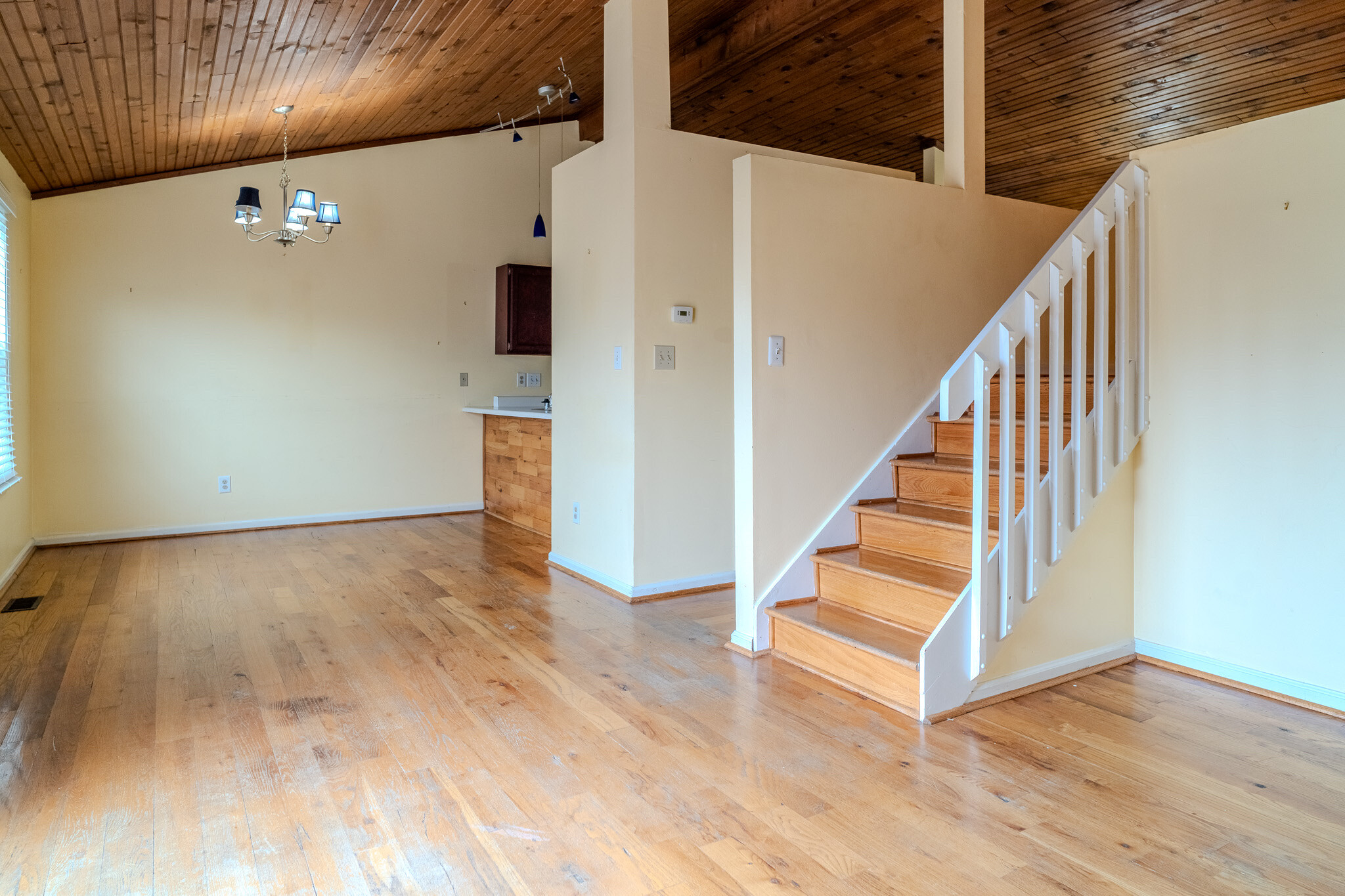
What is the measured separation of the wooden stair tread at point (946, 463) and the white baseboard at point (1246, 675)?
2.56ft

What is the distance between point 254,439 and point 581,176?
3.36 metres

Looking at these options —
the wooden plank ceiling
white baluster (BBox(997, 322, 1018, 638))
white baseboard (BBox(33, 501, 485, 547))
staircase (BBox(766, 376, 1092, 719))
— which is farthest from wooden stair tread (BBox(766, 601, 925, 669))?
white baseboard (BBox(33, 501, 485, 547))

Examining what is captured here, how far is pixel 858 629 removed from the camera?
301 cm

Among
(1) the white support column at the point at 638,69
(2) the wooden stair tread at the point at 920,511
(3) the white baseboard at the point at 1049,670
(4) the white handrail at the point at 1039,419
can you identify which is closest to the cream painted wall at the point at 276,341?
(1) the white support column at the point at 638,69

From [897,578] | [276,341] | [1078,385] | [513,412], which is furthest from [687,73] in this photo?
[897,578]

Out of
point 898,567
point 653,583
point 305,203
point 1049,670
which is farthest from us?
point 305,203

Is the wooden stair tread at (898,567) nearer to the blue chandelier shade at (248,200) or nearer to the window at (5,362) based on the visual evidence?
the blue chandelier shade at (248,200)

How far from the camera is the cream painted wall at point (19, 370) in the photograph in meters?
4.58

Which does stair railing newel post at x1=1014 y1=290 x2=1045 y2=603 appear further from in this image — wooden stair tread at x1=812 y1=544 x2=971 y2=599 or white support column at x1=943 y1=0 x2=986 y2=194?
white support column at x1=943 y1=0 x2=986 y2=194

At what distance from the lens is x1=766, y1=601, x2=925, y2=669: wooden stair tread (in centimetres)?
275

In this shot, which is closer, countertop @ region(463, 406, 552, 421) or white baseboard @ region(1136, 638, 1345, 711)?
white baseboard @ region(1136, 638, 1345, 711)

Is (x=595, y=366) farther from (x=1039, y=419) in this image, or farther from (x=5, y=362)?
(x=5, y=362)

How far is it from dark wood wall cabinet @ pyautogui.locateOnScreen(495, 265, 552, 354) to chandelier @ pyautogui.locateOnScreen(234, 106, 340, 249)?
1.41 m

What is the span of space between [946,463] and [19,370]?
542 centimetres
